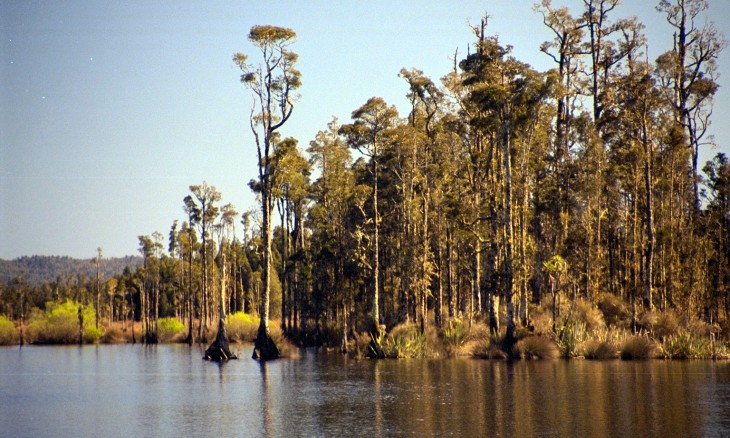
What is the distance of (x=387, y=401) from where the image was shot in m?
29.4

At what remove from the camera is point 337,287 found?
232 ft

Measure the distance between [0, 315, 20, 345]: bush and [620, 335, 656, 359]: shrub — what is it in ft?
270

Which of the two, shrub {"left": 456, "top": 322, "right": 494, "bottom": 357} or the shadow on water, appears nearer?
the shadow on water

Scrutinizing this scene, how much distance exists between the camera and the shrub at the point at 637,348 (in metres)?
44.1

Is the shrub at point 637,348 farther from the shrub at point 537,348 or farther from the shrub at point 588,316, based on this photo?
the shrub at point 537,348

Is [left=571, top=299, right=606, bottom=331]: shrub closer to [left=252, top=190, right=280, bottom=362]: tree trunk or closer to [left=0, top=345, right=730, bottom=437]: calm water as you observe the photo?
[left=0, top=345, right=730, bottom=437]: calm water

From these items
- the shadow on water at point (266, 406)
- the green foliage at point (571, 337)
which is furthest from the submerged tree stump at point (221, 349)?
the green foliage at point (571, 337)

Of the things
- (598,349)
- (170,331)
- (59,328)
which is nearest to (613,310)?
(598,349)

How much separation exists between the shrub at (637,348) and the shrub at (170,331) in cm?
6443

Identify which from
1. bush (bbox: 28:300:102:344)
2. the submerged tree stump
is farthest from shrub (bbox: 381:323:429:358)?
bush (bbox: 28:300:102:344)

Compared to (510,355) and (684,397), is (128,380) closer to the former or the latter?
(510,355)

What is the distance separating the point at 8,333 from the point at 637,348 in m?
83.6

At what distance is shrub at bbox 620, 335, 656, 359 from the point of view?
1736 inches

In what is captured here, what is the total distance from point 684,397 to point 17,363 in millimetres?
50460
